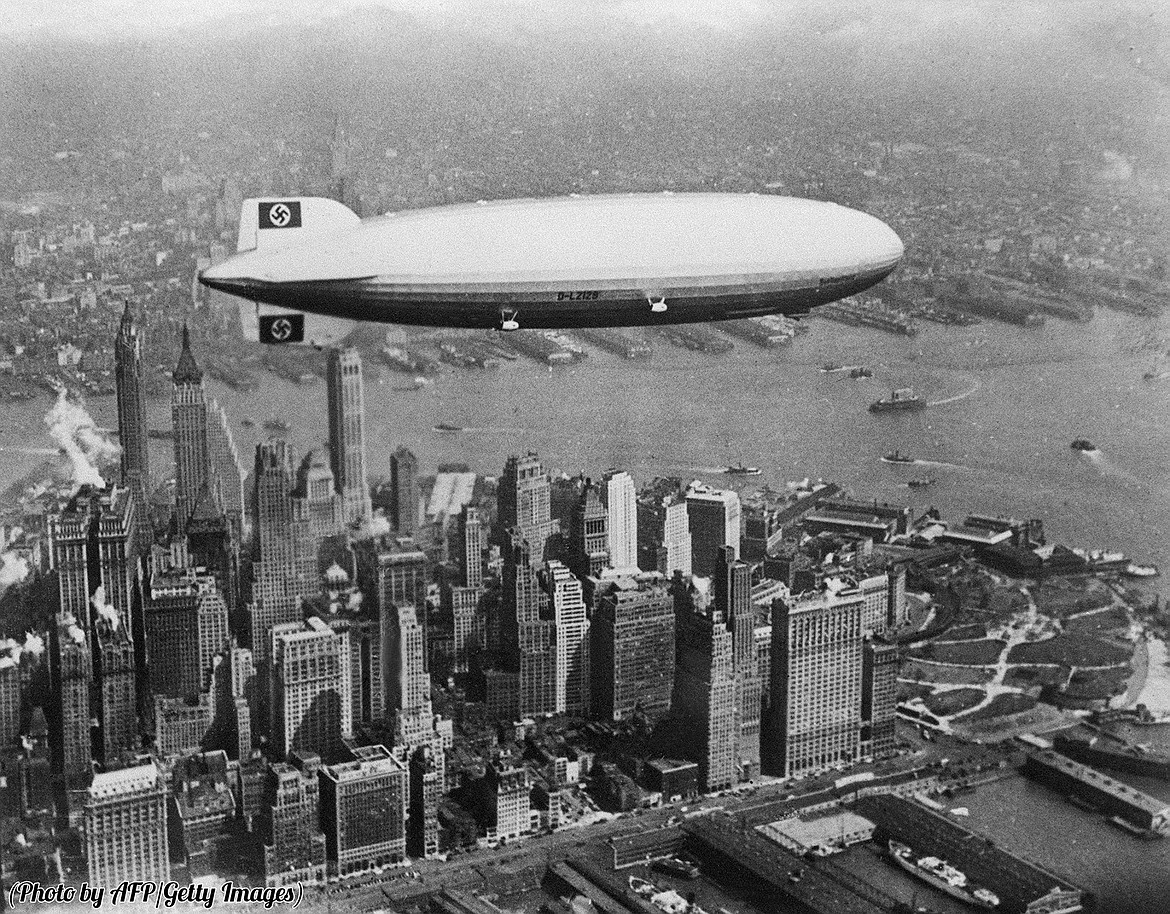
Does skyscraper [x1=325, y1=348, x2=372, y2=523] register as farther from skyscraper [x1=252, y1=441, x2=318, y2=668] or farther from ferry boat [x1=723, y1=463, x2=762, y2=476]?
ferry boat [x1=723, y1=463, x2=762, y2=476]

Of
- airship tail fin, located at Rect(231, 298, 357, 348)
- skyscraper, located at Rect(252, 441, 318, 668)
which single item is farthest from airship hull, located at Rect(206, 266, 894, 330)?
skyscraper, located at Rect(252, 441, 318, 668)

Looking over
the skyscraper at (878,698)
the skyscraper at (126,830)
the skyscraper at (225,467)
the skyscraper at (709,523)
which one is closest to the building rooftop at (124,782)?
the skyscraper at (126,830)

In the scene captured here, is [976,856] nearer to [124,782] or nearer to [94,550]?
[124,782]

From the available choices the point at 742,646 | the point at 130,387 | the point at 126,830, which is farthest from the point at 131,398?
the point at 742,646

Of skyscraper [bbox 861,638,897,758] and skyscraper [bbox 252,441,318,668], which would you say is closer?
skyscraper [bbox 861,638,897,758]

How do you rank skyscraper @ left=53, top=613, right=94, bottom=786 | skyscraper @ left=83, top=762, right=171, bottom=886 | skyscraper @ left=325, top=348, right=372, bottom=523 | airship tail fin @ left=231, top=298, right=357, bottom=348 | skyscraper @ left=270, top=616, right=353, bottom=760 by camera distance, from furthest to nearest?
skyscraper @ left=325, top=348, right=372, bottom=523
skyscraper @ left=270, top=616, right=353, bottom=760
skyscraper @ left=53, top=613, right=94, bottom=786
skyscraper @ left=83, top=762, right=171, bottom=886
airship tail fin @ left=231, top=298, right=357, bottom=348

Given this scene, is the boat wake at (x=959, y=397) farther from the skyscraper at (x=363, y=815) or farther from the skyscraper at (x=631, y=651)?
the skyscraper at (x=363, y=815)
